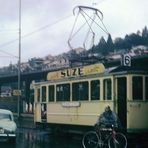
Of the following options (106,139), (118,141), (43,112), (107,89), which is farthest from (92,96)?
(43,112)

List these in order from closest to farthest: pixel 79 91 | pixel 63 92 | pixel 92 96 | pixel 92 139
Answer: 1. pixel 92 139
2. pixel 92 96
3. pixel 79 91
4. pixel 63 92

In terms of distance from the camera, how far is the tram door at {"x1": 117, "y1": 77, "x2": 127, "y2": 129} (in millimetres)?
19016

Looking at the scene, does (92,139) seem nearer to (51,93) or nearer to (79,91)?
(79,91)

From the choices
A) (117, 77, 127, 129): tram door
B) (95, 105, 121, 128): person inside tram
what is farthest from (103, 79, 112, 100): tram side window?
Answer: (95, 105, 121, 128): person inside tram

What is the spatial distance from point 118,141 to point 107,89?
3.21 metres

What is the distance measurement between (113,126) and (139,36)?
63769mm

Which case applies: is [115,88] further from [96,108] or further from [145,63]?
[145,63]

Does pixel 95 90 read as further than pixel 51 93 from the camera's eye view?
No

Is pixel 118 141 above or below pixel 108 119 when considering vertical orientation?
below

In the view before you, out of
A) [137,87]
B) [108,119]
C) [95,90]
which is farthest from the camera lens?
[95,90]

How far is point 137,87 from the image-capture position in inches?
750

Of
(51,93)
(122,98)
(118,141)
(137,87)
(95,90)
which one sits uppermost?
(137,87)

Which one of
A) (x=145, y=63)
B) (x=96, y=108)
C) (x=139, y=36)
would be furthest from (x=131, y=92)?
(x=139, y=36)

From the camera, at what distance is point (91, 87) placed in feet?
68.3
